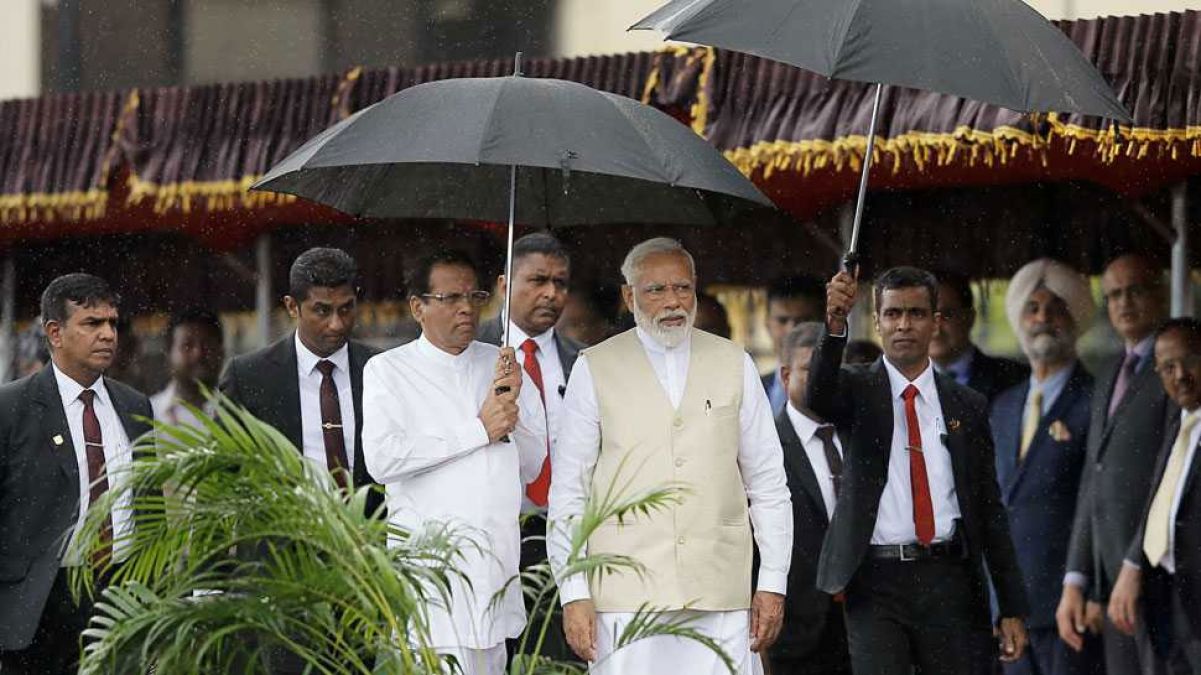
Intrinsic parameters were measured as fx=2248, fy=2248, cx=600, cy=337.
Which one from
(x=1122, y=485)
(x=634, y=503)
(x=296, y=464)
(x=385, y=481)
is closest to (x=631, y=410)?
(x=385, y=481)

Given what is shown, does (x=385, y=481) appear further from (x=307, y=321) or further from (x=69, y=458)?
(x=69, y=458)

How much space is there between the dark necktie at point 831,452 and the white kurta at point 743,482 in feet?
4.82

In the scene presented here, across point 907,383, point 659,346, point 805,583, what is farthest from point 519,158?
point 805,583

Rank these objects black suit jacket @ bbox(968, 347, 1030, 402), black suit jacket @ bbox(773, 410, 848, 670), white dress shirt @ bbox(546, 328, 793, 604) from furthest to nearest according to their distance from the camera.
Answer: black suit jacket @ bbox(968, 347, 1030, 402), black suit jacket @ bbox(773, 410, 848, 670), white dress shirt @ bbox(546, 328, 793, 604)

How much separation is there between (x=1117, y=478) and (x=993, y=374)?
127 cm

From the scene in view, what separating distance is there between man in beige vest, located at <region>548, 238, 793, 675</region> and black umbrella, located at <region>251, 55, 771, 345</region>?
1.30 ft

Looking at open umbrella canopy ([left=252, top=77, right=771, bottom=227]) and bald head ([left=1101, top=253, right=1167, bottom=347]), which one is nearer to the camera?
open umbrella canopy ([left=252, top=77, right=771, bottom=227])

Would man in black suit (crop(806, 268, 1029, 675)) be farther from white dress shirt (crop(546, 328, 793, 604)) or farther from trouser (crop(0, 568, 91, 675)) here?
trouser (crop(0, 568, 91, 675))

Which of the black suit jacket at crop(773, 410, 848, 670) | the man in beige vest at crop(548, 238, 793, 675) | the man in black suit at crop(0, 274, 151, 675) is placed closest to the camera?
the man in beige vest at crop(548, 238, 793, 675)

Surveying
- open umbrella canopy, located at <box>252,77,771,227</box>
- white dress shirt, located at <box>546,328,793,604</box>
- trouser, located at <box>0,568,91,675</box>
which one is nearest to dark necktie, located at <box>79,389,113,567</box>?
trouser, located at <box>0,568,91,675</box>

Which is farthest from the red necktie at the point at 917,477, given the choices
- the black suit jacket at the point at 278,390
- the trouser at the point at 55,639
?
the trouser at the point at 55,639

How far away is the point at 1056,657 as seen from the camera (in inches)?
391

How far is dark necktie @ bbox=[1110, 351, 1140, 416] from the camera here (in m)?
9.52

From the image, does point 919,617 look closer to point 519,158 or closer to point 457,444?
point 457,444
